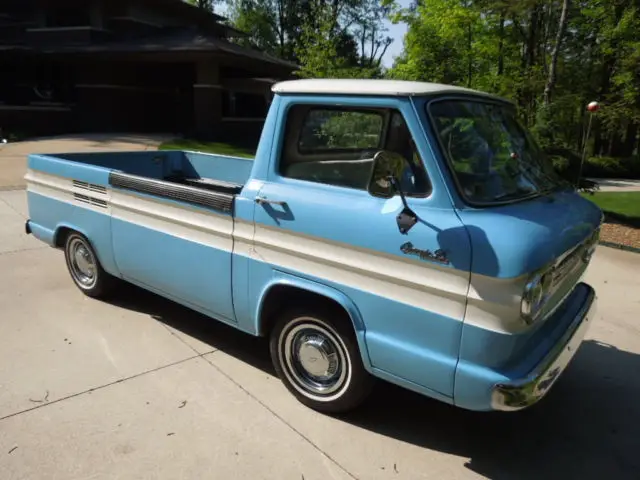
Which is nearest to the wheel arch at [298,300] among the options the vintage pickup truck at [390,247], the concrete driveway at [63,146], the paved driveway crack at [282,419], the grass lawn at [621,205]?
the vintage pickup truck at [390,247]

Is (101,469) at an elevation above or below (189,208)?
below

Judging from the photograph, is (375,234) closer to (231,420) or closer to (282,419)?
(282,419)

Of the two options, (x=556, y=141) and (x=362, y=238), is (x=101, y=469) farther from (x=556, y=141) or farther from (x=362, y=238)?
(x=556, y=141)

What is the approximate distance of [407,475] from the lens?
275 centimetres

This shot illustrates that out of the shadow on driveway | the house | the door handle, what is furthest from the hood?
the house

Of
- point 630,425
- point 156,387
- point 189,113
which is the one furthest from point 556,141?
point 189,113

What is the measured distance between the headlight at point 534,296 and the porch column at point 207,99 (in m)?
19.9

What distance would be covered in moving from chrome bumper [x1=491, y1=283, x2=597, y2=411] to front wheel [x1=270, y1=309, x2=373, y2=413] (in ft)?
2.83

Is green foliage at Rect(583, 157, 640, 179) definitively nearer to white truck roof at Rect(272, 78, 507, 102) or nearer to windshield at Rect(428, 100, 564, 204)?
windshield at Rect(428, 100, 564, 204)

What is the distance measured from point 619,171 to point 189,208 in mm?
26014

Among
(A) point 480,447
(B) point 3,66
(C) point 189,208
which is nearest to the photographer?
→ (A) point 480,447

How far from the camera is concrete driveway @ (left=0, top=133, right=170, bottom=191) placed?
13.0m

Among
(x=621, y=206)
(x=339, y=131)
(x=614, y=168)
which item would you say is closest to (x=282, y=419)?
(x=339, y=131)

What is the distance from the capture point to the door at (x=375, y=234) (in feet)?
8.36
